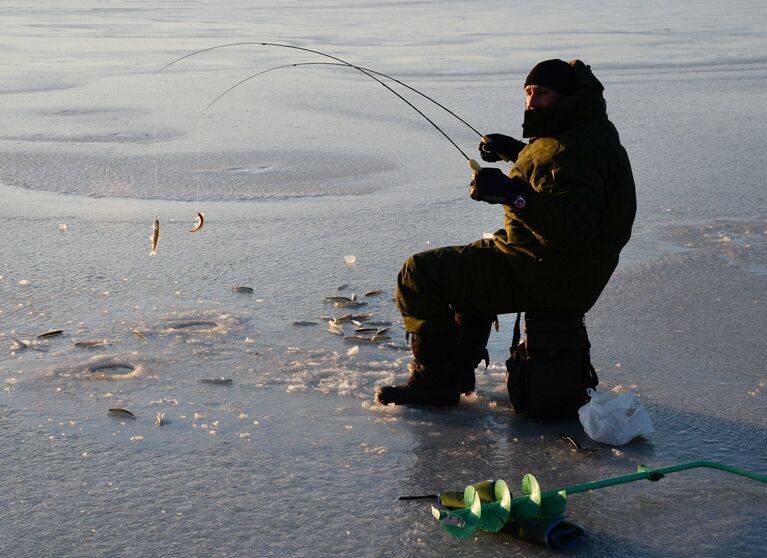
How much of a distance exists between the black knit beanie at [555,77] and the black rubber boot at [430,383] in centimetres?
95

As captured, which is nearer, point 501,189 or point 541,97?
point 501,189

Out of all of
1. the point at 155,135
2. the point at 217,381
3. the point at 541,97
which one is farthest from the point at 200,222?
the point at 155,135

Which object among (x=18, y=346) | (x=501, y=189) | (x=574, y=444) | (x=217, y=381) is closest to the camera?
(x=501, y=189)

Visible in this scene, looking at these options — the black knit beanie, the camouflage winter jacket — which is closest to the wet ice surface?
the camouflage winter jacket

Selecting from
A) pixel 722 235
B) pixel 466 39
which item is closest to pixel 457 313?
pixel 722 235

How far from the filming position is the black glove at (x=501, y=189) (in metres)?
3.53

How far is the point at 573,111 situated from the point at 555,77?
14 cm

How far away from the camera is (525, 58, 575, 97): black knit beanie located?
382cm

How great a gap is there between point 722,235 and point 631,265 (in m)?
0.85

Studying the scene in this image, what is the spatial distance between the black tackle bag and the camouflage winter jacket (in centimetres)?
7

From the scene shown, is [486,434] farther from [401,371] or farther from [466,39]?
[466,39]

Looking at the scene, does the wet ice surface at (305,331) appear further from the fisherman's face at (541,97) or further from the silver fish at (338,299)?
the fisherman's face at (541,97)

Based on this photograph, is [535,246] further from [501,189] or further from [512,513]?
[512,513]

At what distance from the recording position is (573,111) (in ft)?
12.4
